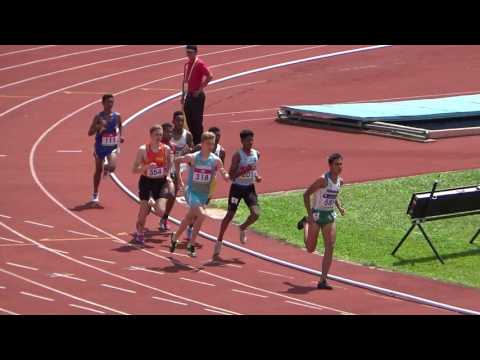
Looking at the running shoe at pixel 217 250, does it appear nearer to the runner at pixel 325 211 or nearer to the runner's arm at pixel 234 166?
the runner's arm at pixel 234 166

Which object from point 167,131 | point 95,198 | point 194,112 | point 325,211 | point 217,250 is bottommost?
point 95,198

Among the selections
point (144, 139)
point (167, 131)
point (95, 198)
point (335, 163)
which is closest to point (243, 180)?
point (167, 131)

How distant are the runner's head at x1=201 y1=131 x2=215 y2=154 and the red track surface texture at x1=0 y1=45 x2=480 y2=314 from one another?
1.62 metres

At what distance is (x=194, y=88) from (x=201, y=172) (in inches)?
220

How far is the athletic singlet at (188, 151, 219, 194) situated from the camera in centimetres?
1672

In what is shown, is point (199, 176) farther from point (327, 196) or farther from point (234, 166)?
point (327, 196)

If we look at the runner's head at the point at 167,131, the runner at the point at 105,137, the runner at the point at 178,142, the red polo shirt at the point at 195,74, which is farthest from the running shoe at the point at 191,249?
the red polo shirt at the point at 195,74

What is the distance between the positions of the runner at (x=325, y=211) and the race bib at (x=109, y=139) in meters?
5.38

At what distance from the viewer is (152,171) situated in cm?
1770

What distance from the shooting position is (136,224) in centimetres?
1859

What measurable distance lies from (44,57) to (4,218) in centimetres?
1637

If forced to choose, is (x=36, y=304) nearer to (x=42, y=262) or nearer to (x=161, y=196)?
(x=42, y=262)

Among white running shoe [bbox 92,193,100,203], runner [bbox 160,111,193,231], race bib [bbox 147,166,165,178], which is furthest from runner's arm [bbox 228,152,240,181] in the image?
white running shoe [bbox 92,193,100,203]

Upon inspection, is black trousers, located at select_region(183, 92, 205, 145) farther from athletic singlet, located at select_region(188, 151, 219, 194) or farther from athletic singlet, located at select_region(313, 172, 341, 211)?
athletic singlet, located at select_region(313, 172, 341, 211)
